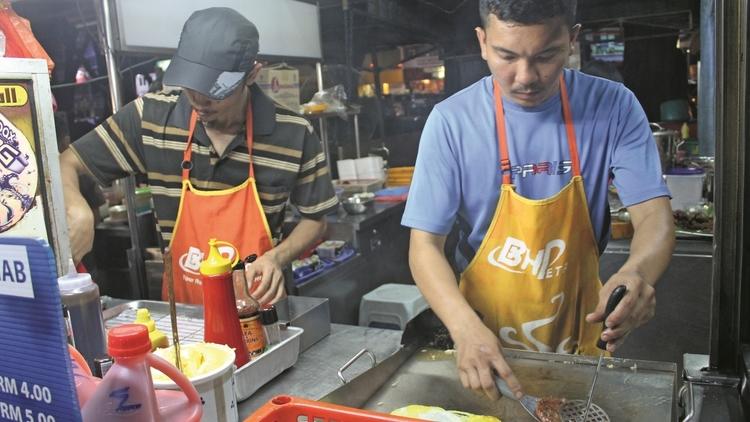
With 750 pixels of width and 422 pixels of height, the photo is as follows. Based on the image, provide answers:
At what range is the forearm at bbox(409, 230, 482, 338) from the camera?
3.99 feet

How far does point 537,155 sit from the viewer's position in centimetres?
141

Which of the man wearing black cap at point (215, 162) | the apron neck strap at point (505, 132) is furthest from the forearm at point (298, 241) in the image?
the apron neck strap at point (505, 132)

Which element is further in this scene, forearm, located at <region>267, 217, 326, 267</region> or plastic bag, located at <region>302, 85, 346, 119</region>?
plastic bag, located at <region>302, 85, 346, 119</region>

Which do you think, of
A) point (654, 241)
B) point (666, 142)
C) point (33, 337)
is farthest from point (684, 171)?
point (33, 337)

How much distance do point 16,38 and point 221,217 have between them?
2.53 feet

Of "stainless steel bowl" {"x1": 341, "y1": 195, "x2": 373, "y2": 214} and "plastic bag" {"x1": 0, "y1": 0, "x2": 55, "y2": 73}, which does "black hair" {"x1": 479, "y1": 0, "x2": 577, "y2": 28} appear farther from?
"stainless steel bowl" {"x1": 341, "y1": 195, "x2": 373, "y2": 214}

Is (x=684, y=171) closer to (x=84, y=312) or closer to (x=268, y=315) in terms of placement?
(x=268, y=315)

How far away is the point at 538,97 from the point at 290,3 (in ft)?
7.11

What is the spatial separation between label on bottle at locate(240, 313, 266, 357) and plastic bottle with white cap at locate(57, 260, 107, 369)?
28 centimetres

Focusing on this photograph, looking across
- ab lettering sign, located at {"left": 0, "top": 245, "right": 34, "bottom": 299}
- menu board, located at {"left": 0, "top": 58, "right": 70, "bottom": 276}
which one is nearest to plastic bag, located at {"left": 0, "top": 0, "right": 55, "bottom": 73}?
menu board, located at {"left": 0, "top": 58, "right": 70, "bottom": 276}

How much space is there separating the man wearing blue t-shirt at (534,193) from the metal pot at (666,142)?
35 centimetres

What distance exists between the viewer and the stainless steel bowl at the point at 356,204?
2.75 m

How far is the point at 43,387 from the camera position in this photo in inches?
20.1

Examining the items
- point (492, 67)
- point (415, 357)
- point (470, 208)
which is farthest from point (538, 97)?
point (415, 357)
